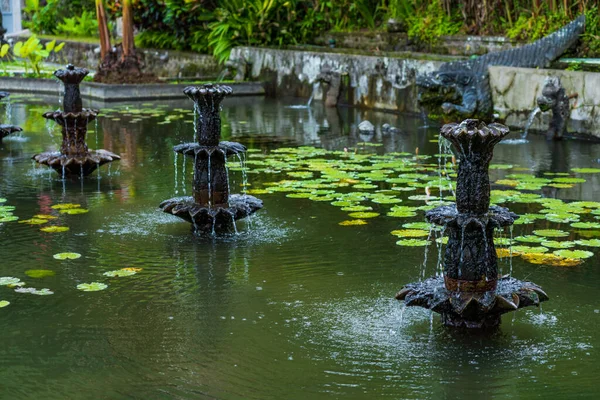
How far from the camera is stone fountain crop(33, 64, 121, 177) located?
8.80 metres

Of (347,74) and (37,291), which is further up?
(347,74)

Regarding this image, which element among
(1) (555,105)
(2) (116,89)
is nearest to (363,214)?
(1) (555,105)

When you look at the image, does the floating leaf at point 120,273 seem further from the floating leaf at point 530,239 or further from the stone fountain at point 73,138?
the stone fountain at point 73,138

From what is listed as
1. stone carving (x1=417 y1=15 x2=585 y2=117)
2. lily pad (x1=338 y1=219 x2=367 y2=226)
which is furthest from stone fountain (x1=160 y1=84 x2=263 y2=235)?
stone carving (x1=417 y1=15 x2=585 y2=117)

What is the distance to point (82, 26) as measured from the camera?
26.5 meters

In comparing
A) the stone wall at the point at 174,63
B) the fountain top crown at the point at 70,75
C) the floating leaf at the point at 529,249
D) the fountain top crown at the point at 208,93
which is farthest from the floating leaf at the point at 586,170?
the stone wall at the point at 174,63

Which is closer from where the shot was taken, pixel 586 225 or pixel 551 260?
pixel 551 260

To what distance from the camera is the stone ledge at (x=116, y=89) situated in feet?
55.3

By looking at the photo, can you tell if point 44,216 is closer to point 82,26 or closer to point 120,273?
point 120,273

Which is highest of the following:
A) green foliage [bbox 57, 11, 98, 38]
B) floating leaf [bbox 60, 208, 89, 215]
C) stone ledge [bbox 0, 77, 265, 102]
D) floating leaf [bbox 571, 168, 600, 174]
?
green foliage [bbox 57, 11, 98, 38]

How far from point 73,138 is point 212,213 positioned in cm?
270

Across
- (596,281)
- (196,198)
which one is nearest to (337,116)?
(196,198)

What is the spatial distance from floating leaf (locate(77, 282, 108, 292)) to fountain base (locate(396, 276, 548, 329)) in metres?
1.69

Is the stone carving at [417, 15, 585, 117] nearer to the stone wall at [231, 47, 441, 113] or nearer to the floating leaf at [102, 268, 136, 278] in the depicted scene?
the stone wall at [231, 47, 441, 113]
